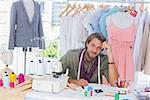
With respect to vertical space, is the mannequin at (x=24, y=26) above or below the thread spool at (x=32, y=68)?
above

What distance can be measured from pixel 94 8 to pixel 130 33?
1.45 feet

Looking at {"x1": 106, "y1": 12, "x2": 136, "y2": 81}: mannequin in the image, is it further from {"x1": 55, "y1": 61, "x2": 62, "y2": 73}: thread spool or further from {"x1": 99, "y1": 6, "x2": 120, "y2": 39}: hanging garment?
{"x1": 55, "y1": 61, "x2": 62, "y2": 73}: thread spool

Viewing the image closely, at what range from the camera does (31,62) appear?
217 centimetres

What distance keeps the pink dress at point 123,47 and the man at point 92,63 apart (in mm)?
55

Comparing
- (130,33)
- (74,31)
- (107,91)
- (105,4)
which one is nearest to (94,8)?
(105,4)

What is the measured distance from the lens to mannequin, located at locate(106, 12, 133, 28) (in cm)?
233

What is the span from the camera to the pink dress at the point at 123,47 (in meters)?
2.30

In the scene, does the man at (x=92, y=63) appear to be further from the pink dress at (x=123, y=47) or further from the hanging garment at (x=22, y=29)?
the hanging garment at (x=22, y=29)

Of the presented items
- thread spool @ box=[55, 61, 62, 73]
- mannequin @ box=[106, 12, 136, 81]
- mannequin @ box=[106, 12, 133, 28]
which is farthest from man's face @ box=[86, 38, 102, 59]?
thread spool @ box=[55, 61, 62, 73]

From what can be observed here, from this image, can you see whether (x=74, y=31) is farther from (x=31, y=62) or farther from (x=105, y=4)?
(x=31, y=62)

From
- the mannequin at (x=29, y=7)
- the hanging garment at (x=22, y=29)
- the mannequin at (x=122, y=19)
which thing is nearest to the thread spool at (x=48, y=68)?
the hanging garment at (x=22, y=29)

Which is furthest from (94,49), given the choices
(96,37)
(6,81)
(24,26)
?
(6,81)

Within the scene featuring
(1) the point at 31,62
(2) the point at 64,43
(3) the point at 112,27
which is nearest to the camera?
(1) the point at 31,62

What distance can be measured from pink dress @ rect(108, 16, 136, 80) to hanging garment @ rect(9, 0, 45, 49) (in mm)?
601
